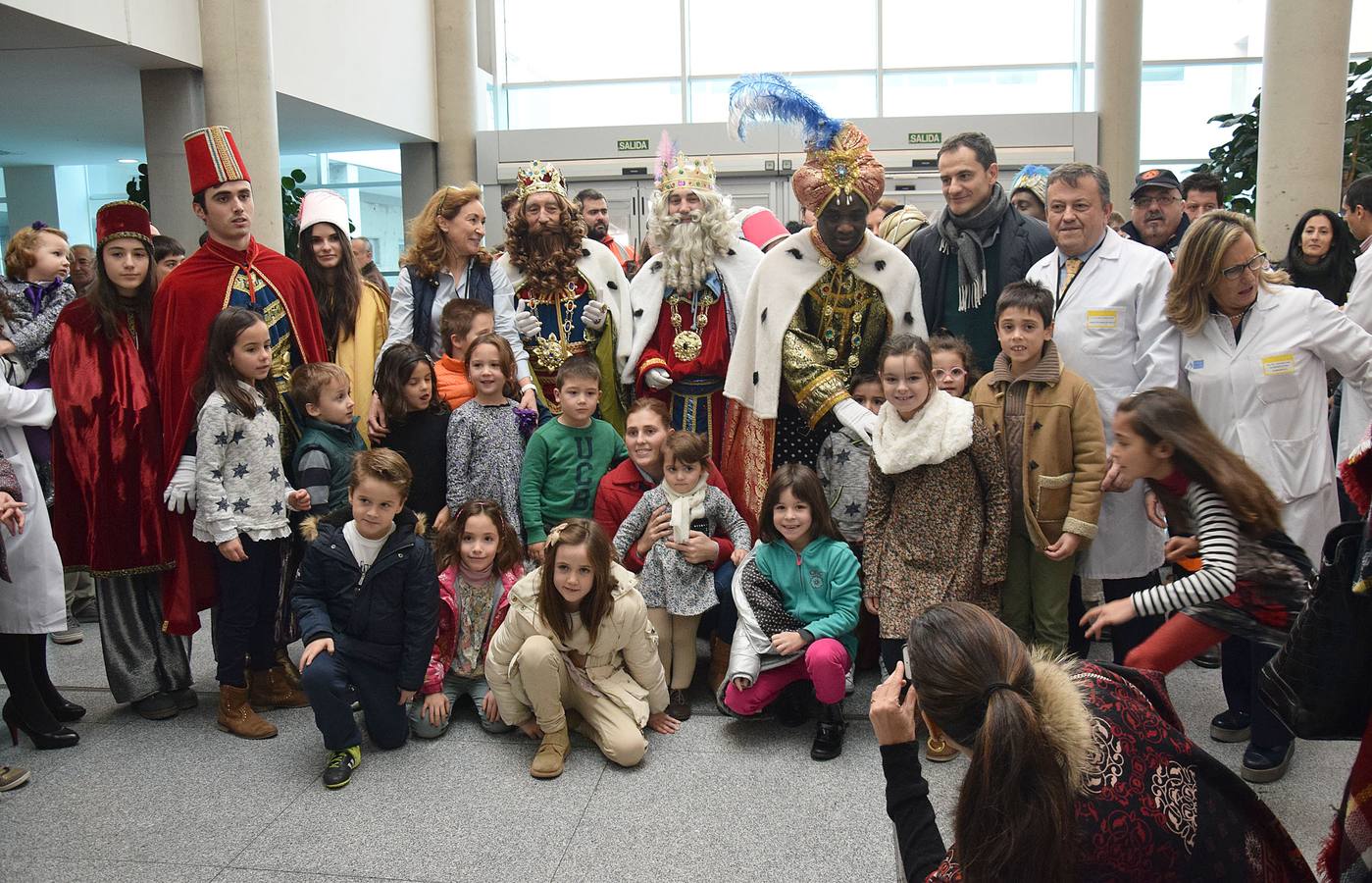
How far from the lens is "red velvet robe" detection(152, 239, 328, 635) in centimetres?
359

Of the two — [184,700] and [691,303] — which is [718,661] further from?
[184,700]

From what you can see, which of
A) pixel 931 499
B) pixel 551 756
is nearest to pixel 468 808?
pixel 551 756

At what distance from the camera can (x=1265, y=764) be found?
3088 mm

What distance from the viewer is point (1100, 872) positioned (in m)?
1.56

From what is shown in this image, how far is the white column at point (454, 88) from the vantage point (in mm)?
11562

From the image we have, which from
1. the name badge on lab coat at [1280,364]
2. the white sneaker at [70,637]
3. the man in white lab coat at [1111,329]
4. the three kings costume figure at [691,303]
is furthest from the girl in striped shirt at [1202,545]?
the white sneaker at [70,637]

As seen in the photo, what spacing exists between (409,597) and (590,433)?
1.00m

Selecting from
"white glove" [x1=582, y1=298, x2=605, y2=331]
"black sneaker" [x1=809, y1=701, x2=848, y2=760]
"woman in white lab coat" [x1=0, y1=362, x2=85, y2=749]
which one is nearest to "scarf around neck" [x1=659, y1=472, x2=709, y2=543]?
"black sneaker" [x1=809, y1=701, x2=848, y2=760]

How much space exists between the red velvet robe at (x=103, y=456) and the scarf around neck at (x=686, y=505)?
1.75 m

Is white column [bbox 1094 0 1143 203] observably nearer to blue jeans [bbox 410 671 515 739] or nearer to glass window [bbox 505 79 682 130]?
glass window [bbox 505 79 682 130]

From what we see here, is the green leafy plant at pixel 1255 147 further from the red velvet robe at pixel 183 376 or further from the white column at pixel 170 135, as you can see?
the white column at pixel 170 135

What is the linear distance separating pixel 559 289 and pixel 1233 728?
9.77ft

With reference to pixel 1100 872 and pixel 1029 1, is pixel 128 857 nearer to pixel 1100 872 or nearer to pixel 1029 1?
pixel 1100 872

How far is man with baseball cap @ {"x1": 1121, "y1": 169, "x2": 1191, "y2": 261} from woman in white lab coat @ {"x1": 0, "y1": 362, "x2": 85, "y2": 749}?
467cm
